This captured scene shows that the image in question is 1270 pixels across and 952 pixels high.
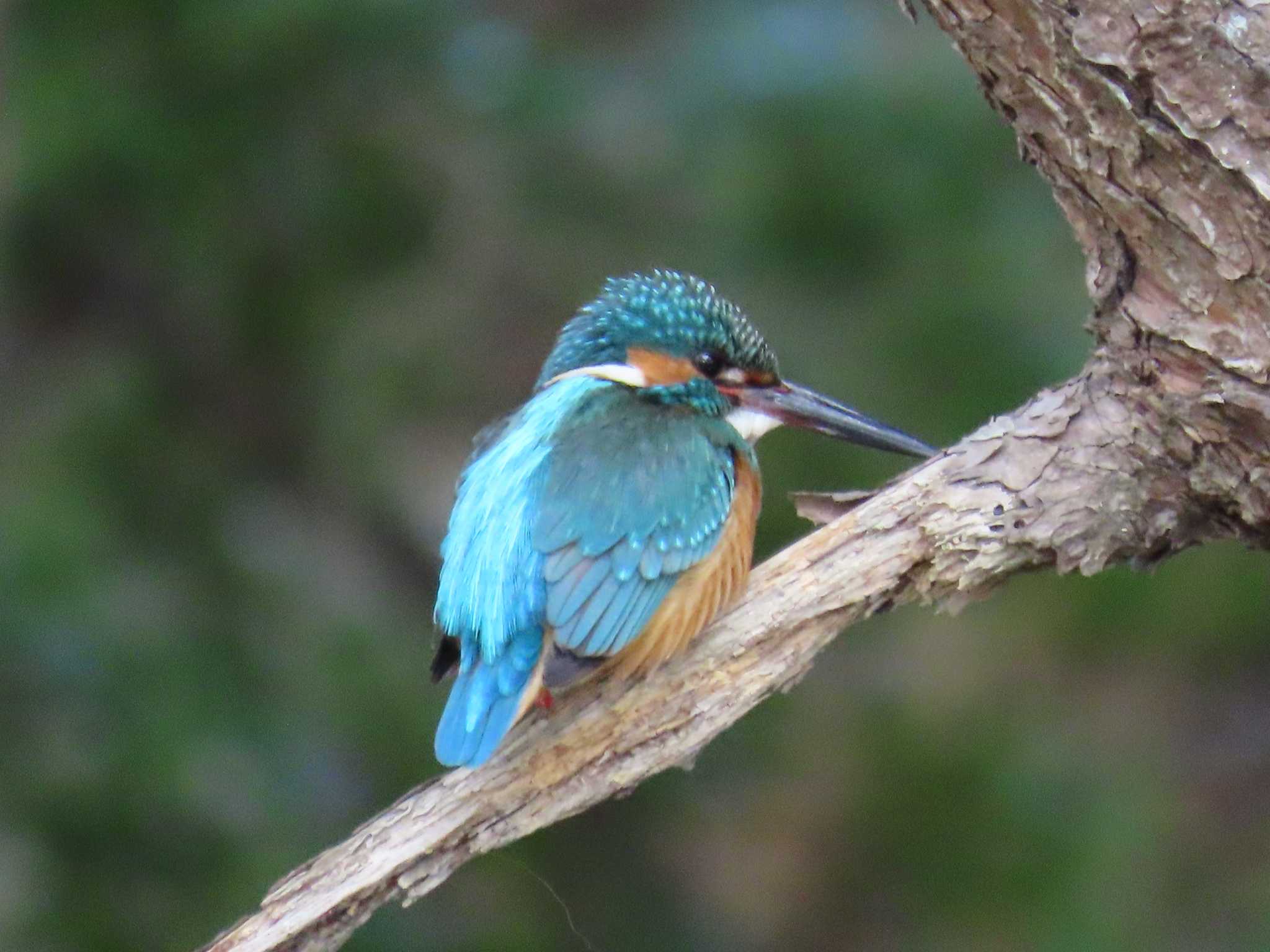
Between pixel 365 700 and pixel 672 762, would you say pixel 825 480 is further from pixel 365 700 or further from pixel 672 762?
pixel 672 762

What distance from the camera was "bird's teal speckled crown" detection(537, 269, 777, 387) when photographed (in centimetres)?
279

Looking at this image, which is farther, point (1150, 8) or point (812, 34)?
point (812, 34)

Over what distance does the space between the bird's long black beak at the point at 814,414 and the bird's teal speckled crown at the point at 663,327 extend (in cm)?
4

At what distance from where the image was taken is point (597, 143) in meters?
3.69

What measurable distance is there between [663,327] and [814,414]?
29cm

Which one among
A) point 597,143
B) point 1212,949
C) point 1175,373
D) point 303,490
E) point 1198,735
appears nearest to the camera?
point 1175,373

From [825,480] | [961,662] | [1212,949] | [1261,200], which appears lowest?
[1212,949]

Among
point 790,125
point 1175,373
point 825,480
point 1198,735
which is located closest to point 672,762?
point 1175,373

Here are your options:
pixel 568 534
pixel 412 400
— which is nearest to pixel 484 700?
pixel 568 534

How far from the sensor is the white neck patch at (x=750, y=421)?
285cm

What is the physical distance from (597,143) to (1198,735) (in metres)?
2.69

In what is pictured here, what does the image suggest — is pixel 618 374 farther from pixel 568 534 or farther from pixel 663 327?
pixel 568 534

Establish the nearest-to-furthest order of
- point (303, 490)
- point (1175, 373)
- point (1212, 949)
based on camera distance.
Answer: point (1175, 373)
point (303, 490)
point (1212, 949)

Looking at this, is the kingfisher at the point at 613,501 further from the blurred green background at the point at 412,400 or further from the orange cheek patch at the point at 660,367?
the blurred green background at the point at 412,400
